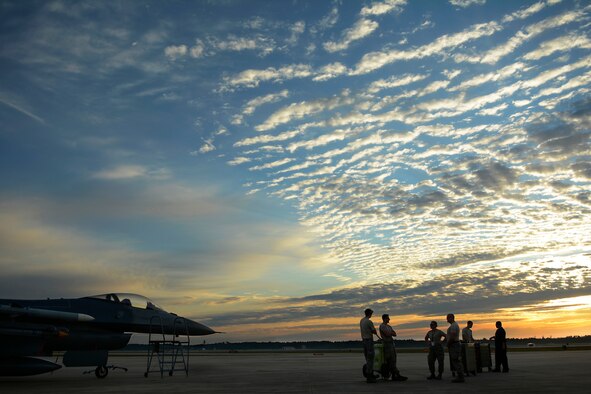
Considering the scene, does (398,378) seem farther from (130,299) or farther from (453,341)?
(130,299)

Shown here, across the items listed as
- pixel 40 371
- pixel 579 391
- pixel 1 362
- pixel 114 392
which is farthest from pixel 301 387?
pixel 1 362

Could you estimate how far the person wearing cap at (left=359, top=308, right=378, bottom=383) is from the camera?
13.6 meters

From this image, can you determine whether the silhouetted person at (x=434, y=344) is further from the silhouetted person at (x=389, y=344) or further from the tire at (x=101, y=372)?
the tire at (x=101, y=372)

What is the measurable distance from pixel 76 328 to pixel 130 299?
2.46 metres

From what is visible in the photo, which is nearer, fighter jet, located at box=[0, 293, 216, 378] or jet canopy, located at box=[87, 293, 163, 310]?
fighter jet, located at box=[0, 293, 216, 378]

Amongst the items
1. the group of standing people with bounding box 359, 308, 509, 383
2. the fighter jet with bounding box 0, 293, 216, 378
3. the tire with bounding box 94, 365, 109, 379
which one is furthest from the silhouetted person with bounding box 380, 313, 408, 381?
the tire with bounding box 94, 365, 109, 379

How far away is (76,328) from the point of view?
17.3 metres

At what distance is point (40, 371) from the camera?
15242 mm

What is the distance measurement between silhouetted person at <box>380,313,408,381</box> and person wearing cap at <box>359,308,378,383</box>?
65 centimetres

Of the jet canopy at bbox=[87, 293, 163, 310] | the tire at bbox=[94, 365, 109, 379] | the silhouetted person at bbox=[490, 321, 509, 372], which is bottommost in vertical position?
the tire at bbox=[94, 365, 109, 379]

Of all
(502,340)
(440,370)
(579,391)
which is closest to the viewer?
(579,391)

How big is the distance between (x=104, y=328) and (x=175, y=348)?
273 cm

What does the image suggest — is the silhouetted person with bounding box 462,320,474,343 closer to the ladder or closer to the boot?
the boot

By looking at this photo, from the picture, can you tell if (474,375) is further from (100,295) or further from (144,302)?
(100,295)
